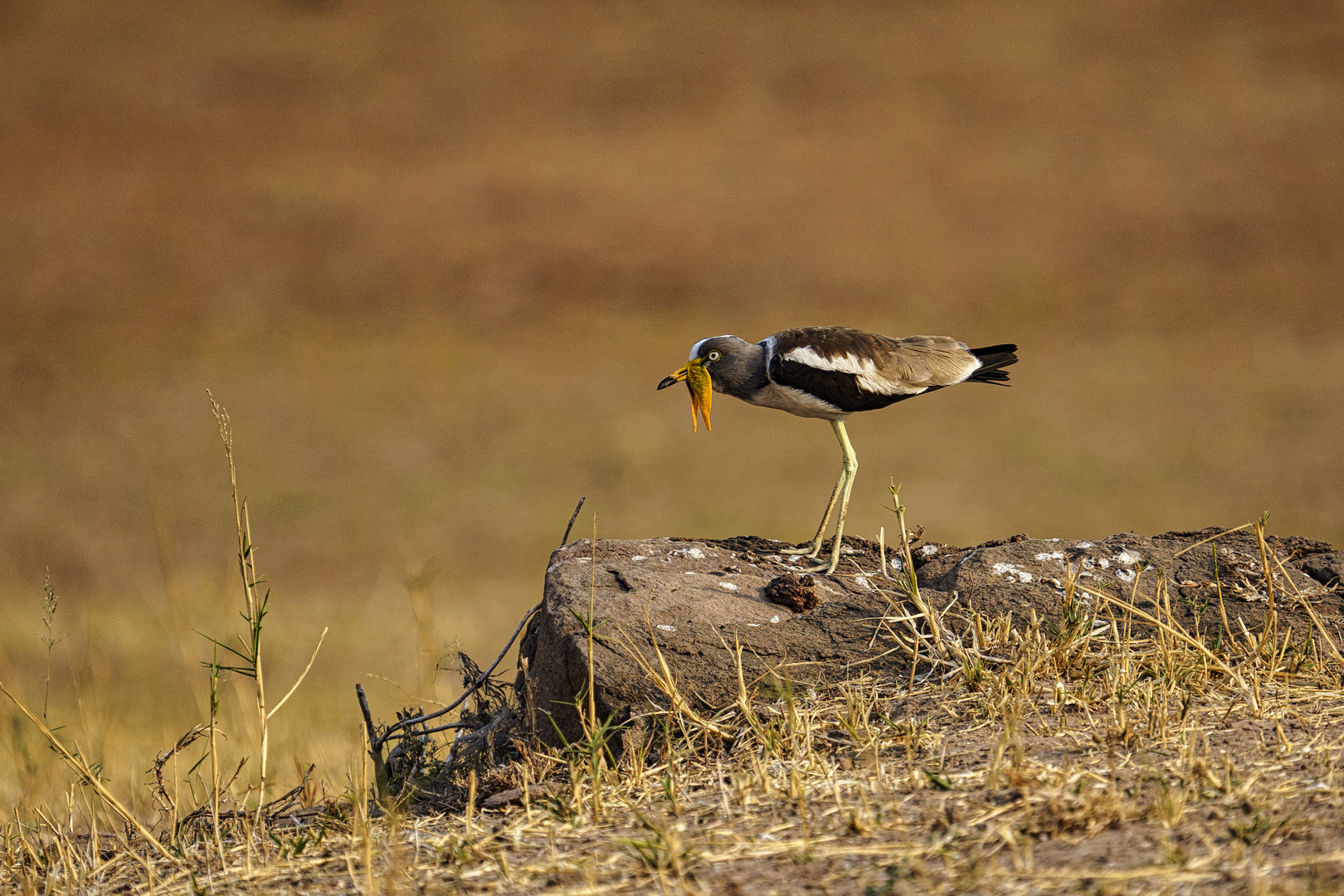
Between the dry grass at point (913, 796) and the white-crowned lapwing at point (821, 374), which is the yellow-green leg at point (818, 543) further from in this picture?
the dry grass at point (913, 796)

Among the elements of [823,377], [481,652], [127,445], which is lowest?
[481,652]

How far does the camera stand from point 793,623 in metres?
3.36

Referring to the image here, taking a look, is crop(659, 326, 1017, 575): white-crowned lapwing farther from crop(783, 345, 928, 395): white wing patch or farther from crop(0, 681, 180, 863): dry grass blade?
crop(0, 681, 180, 863): dry grass blade

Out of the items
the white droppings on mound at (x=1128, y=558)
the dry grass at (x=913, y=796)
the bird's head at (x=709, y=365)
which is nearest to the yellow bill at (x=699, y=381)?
the bird's head at (x=709, y=365)

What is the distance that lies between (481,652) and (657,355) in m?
8.52

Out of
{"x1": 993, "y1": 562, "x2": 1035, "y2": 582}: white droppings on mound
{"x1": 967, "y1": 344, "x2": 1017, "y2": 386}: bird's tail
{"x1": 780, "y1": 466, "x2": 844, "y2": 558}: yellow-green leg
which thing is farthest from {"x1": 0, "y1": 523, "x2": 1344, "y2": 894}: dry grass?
{"x1": 967, "y1": 344, "x2": 1017, "y2": 386}: bird's tail

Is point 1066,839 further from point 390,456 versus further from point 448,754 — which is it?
point 390,456

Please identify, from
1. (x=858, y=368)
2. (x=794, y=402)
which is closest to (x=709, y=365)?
(x=794, y=402)

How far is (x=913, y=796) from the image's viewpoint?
2.47 meters

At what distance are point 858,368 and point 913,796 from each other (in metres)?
1.71

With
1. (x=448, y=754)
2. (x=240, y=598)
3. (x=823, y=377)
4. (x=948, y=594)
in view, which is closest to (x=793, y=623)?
(x=948, y=594)

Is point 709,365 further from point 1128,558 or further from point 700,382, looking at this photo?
point 1128,558

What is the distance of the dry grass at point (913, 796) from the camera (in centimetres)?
214

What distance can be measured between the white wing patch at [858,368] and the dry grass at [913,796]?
77 centimetres
